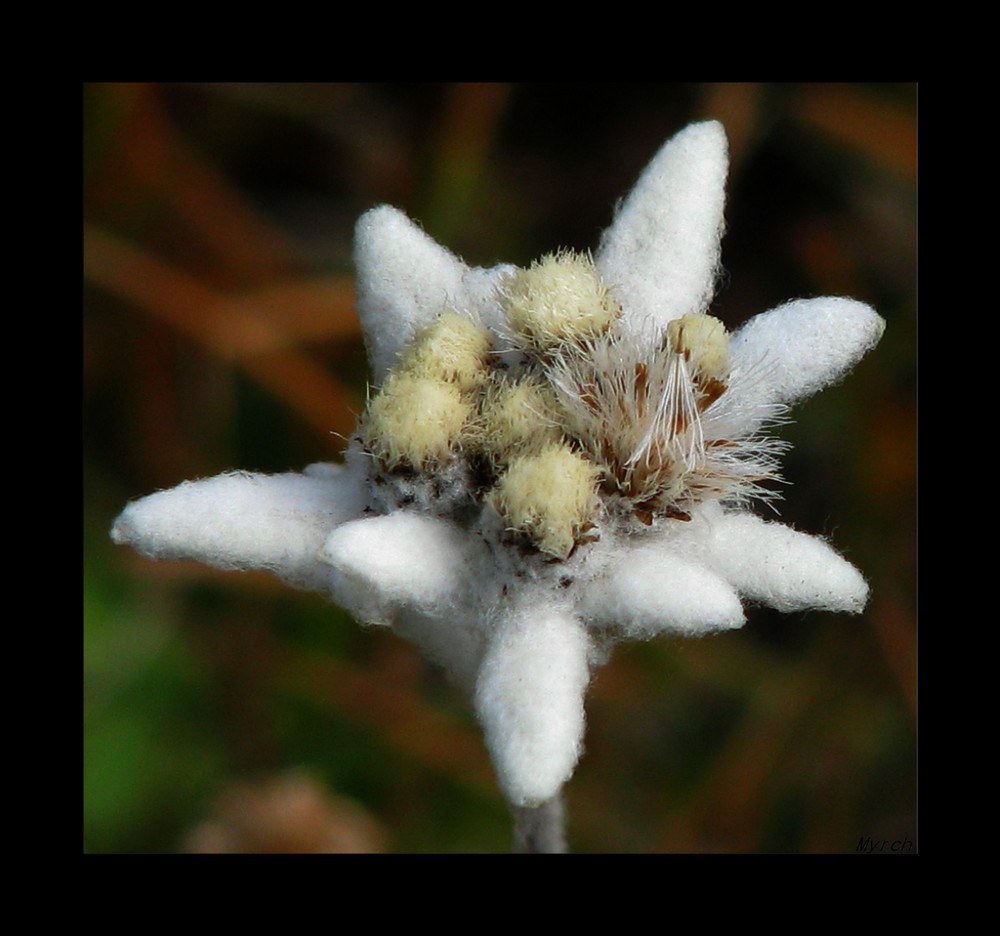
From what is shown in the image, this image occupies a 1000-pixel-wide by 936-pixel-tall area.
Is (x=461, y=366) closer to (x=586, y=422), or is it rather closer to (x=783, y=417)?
(x=586, y=422)

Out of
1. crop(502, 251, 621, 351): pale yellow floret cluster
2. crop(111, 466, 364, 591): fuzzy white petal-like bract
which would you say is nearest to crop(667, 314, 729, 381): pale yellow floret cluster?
crop(502, 251, 621, 351): pale yellow floret cluster

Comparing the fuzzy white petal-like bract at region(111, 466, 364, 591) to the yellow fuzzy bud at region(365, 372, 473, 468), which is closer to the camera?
the yellow fuzzy bud at region(365, 372, 473, 468)

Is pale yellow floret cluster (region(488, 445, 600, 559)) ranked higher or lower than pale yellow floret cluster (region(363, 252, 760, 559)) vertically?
lower

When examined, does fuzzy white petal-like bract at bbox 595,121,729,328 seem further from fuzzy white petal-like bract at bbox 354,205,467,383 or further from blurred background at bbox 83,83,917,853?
blurred background at bbox 83,83,917,853

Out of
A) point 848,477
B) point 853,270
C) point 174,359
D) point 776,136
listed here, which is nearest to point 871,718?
point 848,477

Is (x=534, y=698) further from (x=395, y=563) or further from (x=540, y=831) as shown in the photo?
(x=540, y=831)

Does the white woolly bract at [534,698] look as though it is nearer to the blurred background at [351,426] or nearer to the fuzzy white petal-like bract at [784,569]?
the fuzzy white petal-like bract at [784,569]
